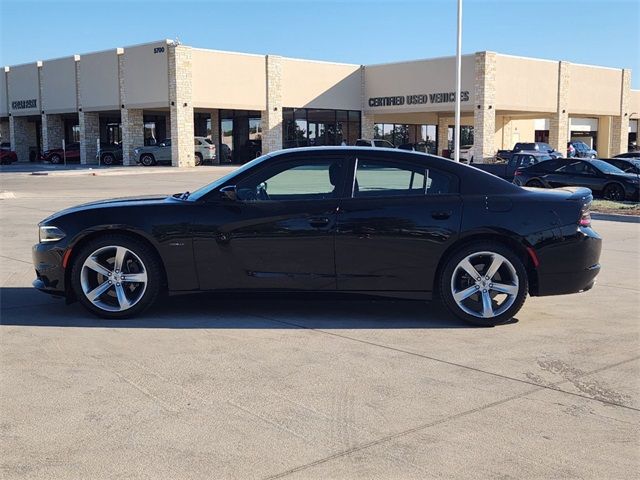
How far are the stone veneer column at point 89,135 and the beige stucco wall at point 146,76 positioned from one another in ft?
17.9

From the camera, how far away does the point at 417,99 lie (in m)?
47.5

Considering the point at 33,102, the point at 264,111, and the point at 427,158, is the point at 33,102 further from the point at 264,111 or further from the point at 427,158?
the point at 427,158

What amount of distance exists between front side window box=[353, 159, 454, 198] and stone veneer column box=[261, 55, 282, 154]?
39784 millimetres

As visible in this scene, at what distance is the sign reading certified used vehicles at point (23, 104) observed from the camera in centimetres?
5447

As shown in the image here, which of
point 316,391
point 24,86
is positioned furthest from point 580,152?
point 316,391

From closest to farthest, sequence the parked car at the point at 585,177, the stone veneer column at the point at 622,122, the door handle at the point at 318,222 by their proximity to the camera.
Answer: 1. the door handle at the point at 318,222
2. the parked car at the point at 585,177
3. the stone veneer column at the point at 622,122

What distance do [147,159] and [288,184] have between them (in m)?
40.2

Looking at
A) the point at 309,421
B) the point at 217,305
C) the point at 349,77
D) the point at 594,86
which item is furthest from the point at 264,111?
the point at 309,421

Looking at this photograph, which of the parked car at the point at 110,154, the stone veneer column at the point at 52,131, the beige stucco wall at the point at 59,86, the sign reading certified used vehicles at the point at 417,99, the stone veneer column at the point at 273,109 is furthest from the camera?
the stone veneer column at the point at 52,131

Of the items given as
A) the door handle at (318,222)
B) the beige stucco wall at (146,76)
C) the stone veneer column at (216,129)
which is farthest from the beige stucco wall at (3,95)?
the door handle at (318,222)

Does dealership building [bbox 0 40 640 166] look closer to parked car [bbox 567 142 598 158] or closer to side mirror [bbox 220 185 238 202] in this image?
parked car [bbox 567 142 598 158]

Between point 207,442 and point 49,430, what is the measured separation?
946 mm

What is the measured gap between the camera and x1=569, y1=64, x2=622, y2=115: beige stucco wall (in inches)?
2004

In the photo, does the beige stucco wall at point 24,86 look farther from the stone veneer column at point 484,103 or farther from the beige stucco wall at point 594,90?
the beige stucco wall at point 594,90
